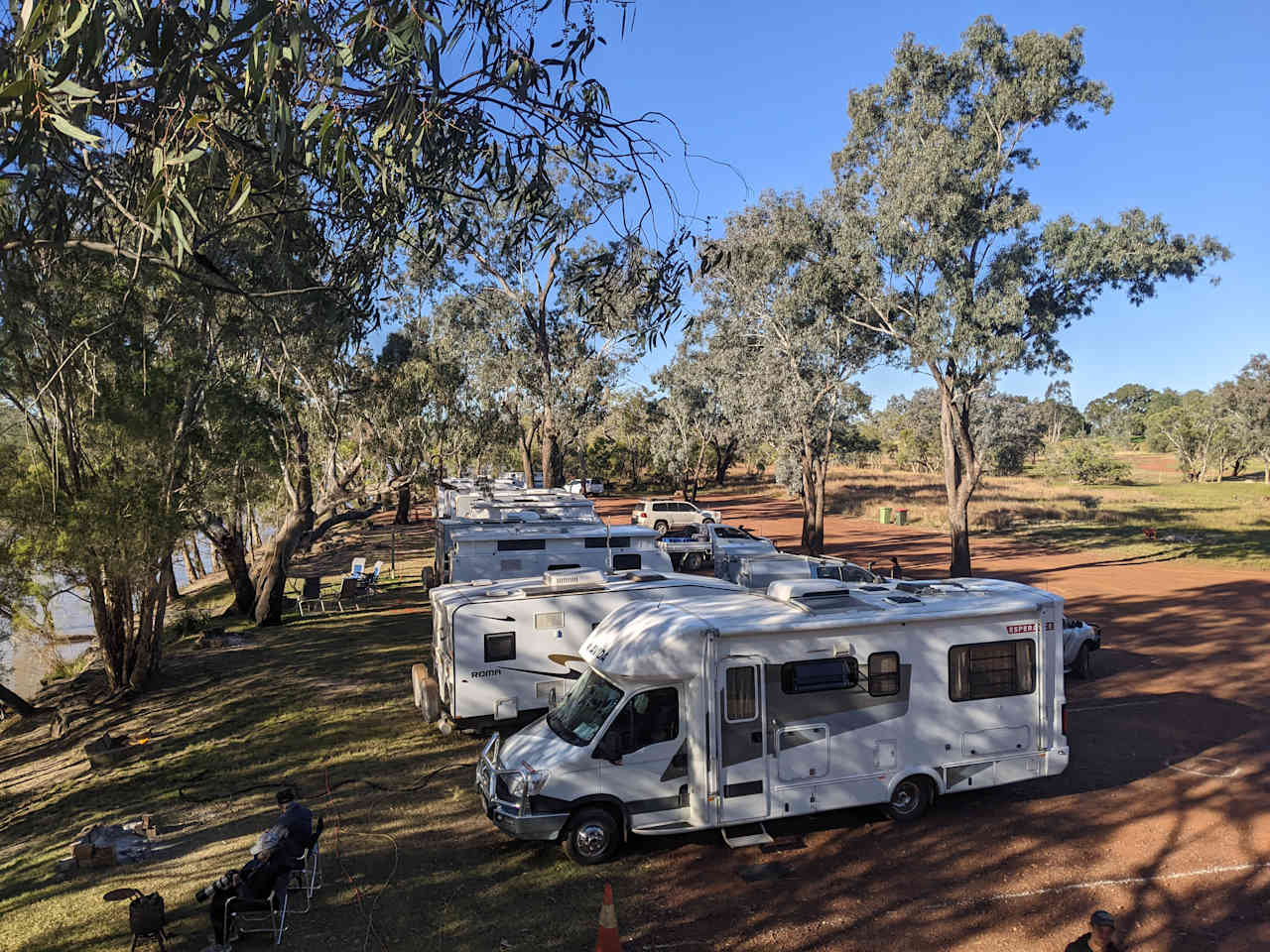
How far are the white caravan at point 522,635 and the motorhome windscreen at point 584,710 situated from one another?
Answer: 7.92 ft

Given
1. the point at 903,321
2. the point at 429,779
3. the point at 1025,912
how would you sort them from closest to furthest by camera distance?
the point at 1025,912
the point at 429,779
the point at 903,321

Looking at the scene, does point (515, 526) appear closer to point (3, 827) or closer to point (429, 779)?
point (429, 779)

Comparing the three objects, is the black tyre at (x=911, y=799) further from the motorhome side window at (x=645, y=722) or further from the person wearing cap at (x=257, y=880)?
the person wearing cap at (x=257, y=880)

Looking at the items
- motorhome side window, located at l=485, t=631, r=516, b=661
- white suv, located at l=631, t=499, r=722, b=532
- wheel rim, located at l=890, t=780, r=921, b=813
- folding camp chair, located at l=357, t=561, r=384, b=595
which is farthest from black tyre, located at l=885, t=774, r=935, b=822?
white suv, located at l=631, t=499, r=722, b=532

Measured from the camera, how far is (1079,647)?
13984 mm

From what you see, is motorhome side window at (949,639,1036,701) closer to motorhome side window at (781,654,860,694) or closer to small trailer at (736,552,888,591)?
motorhome side window at (781,654,860,694)

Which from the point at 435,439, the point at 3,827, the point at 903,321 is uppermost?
the point at 903,321

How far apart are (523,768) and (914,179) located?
762 inches

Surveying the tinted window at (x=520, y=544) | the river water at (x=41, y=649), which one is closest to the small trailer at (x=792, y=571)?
the tinted window at (x=520, y=544)

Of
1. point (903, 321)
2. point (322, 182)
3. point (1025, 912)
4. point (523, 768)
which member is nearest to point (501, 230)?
point (903, 321)

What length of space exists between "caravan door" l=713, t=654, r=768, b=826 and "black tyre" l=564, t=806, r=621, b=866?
1.12 meters

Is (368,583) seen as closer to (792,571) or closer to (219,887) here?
(792,571)

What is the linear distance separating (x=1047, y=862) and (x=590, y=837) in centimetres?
445

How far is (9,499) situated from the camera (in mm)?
12789
